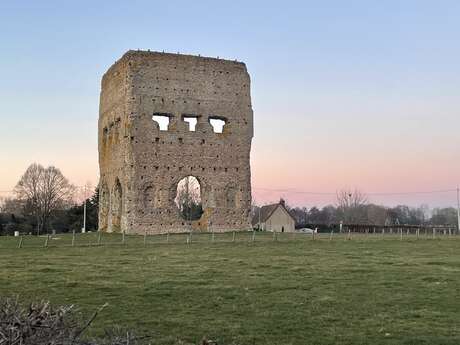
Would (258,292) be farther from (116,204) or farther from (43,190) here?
(43,190)

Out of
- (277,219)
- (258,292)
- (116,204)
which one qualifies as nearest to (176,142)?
(116,204)

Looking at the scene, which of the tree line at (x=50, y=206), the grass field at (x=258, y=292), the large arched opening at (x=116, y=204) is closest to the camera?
the grass field at (x=258, y=292)

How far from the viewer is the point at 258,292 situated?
42.0ft

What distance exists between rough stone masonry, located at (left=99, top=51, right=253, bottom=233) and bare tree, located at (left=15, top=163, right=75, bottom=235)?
2774 centimetres

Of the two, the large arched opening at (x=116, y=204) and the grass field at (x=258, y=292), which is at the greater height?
the large arched opening at (x=116, y=204)

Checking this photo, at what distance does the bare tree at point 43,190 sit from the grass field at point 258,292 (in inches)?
1776

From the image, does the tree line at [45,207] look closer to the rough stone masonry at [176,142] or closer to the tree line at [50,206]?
the tree line at [50,206]

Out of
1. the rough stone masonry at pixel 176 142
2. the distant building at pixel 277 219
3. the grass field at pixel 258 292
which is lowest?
the grass field at pixel 258 292

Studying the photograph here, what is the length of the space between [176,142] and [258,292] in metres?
26.5

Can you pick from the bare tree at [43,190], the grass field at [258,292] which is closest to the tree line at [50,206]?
the bare tree at [43,190]

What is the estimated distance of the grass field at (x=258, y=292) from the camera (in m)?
9.02

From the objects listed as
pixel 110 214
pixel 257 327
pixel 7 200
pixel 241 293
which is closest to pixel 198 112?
pixel 110 214

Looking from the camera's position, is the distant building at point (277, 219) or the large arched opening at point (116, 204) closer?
the large arched opening at point (116, 204)

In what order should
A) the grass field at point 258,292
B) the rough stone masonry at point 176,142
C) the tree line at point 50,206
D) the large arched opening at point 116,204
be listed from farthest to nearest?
the tree line at point 50,206 → the large arched opening at point 116,204 → the rough stone masonry at point 176,142 → the grass field at point 258,292
